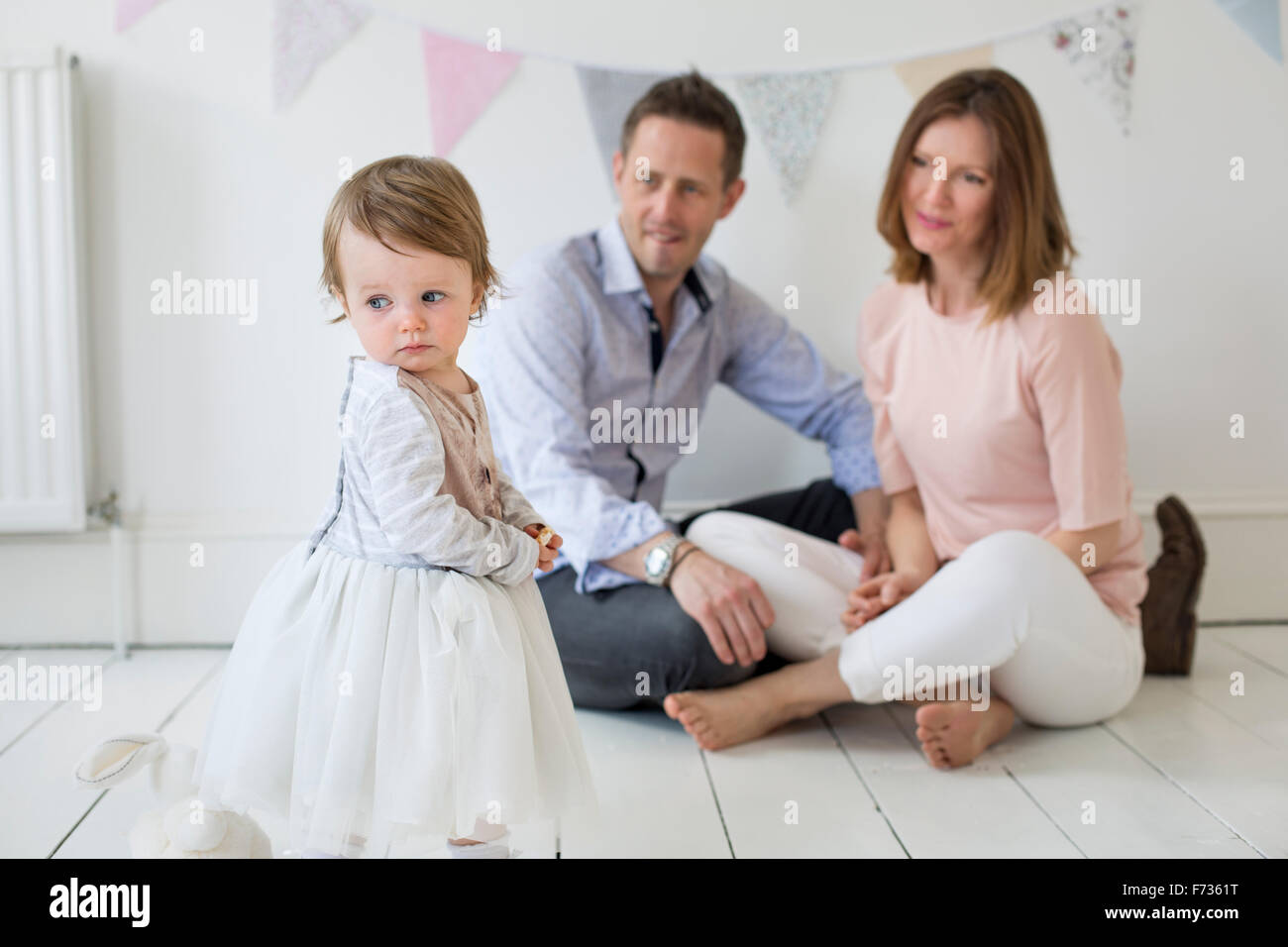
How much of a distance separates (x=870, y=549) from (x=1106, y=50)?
0.83 m

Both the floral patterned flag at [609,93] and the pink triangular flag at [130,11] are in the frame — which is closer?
the pink triangular flag at [130,11]

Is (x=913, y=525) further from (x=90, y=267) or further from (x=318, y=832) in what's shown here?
(x=90, y=267)

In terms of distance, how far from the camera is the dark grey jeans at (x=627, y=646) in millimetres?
1339

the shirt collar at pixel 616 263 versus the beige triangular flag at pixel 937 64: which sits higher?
the beige triangular flag at pixel 937 64

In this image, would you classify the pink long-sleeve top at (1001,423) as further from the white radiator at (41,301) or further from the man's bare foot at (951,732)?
the white radiator at (41,301)

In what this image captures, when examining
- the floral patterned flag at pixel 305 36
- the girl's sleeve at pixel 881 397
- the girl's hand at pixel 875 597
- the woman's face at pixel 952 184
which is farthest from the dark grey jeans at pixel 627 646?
the floral patterned flag at pixel 305 36

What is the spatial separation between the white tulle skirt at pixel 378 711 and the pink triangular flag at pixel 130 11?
1.09m

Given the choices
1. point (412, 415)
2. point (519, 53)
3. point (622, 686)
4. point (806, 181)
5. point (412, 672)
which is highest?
point (519, 53)

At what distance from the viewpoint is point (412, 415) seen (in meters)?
0.82

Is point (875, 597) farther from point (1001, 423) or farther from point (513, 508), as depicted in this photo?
point (513, 508)

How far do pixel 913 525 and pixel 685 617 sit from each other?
37 centimetres

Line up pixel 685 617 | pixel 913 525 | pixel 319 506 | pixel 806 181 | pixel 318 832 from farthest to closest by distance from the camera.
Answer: pixel 806 181 → pixel 319 506 → pixel 913 525 → pixel 685 617 → pixel 318 832

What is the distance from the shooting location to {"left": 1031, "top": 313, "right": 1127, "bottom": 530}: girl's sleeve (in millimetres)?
1325

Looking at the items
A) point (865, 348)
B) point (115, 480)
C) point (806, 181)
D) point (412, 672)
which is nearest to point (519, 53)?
point (806, 181)
